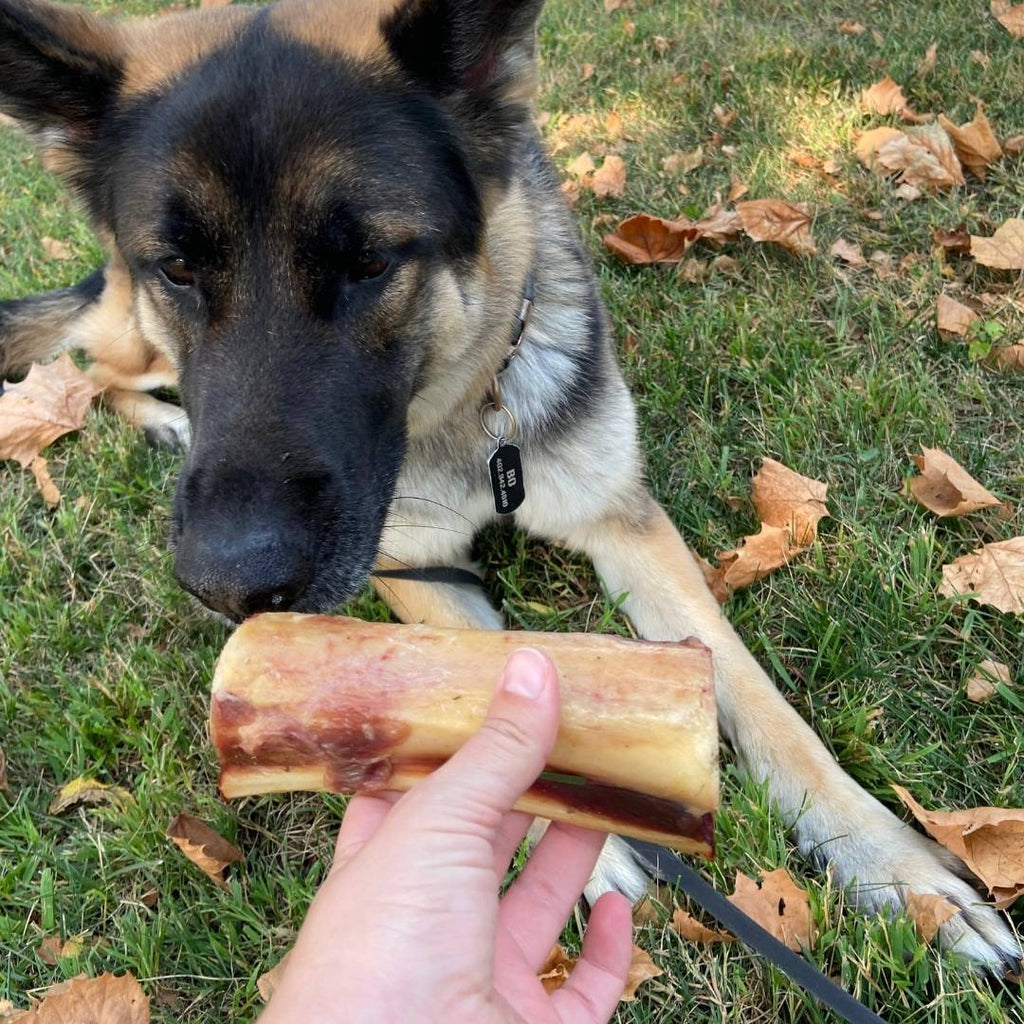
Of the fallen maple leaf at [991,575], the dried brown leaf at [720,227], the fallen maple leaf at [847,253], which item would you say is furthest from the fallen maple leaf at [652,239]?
the fallen maple leaf at [991,575]

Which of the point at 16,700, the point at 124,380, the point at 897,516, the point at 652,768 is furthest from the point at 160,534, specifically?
the point at 897,516

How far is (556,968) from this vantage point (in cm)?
179

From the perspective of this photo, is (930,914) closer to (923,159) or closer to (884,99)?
(923,159)

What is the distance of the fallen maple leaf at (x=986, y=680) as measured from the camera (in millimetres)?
2117

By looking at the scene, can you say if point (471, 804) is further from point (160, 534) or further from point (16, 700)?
point (160, 534)

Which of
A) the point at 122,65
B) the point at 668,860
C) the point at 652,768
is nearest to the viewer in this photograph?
the point at 652,768

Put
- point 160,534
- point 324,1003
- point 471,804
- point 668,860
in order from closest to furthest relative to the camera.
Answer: point 324,1003
point 471,804
point 668,860
point 160,534

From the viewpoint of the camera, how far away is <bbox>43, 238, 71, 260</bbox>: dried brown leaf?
4965 mm

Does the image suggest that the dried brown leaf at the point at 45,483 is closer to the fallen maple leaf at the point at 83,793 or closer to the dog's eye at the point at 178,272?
the fallen maple leaf at the point at 83,793

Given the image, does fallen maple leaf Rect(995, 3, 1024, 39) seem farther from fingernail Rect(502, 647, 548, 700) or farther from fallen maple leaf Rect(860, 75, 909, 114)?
fingernail Rect(502, 647, 548, 700)

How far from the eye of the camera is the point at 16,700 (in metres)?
2.51

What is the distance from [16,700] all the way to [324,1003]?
185cm

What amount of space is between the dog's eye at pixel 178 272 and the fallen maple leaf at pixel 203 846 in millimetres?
1350

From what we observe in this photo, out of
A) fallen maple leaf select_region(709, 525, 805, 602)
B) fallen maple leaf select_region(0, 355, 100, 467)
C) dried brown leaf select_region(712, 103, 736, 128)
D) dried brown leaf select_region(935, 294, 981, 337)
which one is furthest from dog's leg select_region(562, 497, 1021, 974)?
dried brown leaf select_region(712, 103, 736, 128)
